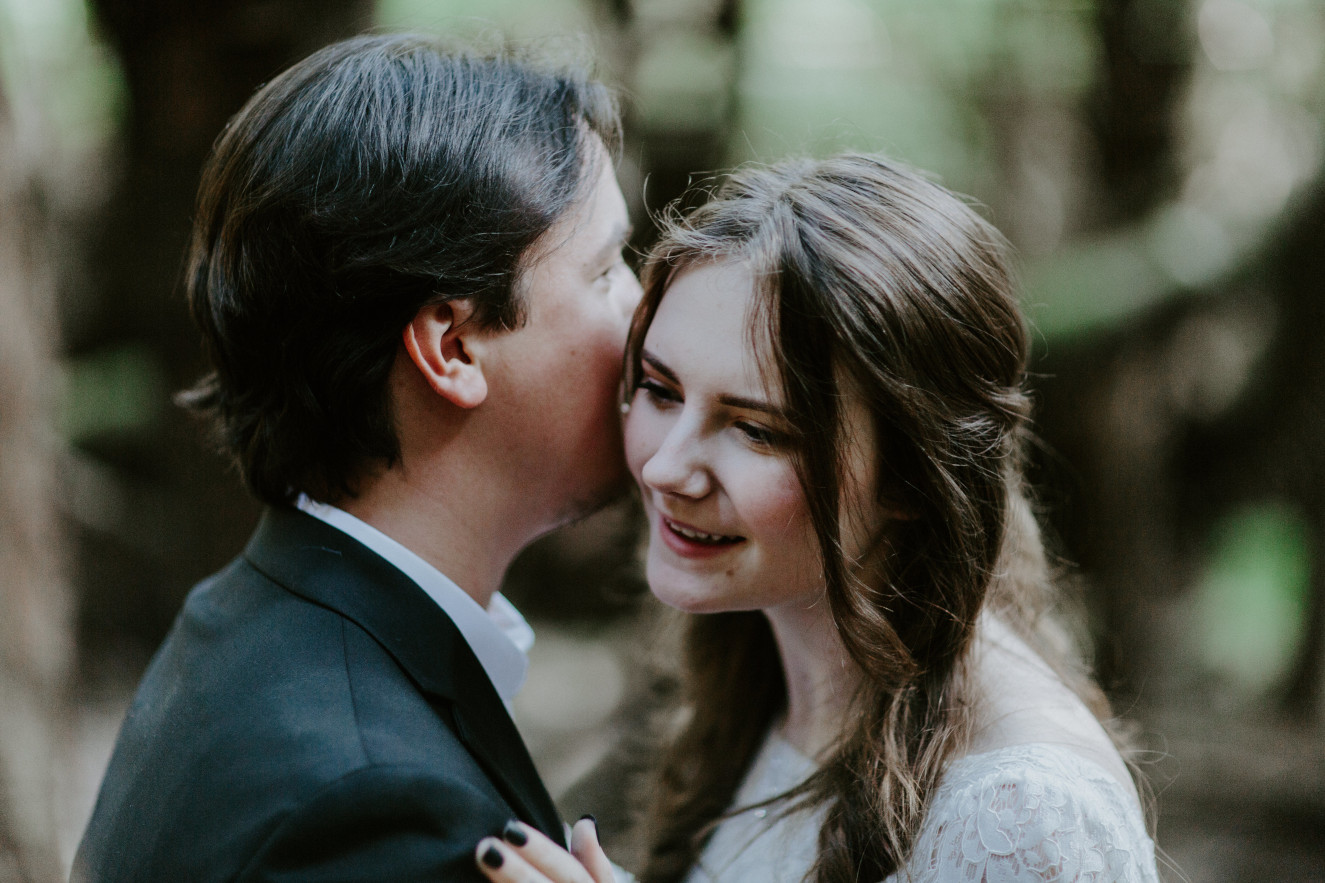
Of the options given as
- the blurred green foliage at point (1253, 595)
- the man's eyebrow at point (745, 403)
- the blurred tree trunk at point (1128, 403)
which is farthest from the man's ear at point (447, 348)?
the blurred green foliage at point (1253, 595)

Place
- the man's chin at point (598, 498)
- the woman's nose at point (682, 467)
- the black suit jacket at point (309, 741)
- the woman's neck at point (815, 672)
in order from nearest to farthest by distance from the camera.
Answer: the black suit jacket at point (309, 741) → the woman's nose at point (682, 467) → the woman's neck at point (815, 672) → the man's chin at point (598, 498)

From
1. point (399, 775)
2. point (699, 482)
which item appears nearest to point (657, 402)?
point (699, 482)

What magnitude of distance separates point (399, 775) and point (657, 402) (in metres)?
0.85

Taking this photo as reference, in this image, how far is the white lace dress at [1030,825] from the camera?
1465 millimetres

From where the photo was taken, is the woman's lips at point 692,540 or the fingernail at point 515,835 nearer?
the fingernail at point 515,835

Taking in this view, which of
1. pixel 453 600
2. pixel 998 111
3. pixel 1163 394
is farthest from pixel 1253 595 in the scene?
pixel 453 600

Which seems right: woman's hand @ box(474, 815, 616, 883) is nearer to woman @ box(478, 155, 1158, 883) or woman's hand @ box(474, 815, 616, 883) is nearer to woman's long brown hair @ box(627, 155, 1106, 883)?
woman @ box(478, 155, 1158, 883)

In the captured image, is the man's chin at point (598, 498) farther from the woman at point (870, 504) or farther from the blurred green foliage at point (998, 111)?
the blurred green foliage at point (998, 111)

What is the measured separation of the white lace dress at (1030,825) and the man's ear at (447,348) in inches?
46.5

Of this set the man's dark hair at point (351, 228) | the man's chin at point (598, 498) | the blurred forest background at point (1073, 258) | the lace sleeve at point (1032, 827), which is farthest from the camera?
the blurred forest background at point (1073, 258)

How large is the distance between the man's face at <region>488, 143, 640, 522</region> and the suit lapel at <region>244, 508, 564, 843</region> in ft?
1.37

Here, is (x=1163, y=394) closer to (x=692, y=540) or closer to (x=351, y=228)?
(x=692, y=540)

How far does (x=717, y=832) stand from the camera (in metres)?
2.20

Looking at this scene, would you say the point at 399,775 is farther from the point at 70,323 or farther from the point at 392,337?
the point at 70,323
